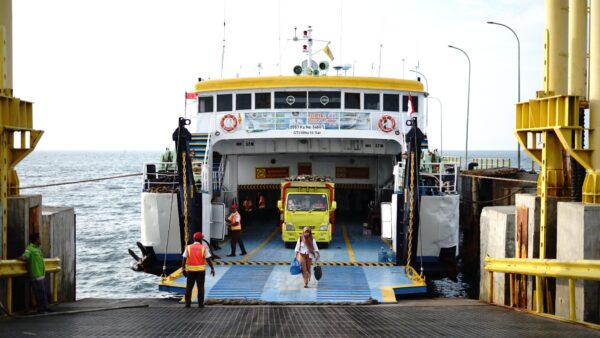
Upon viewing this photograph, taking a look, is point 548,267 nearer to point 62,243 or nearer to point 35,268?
point 35,268

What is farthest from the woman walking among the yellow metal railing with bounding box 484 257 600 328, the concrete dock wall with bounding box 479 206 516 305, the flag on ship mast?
the flag on ship mast

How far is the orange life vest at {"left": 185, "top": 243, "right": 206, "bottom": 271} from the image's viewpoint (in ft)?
34.9

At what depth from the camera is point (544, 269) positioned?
8.91m

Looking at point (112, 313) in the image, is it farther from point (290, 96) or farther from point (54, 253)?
point (290, 96)

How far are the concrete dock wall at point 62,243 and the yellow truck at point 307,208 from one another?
6.45 metres

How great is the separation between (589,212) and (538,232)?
4.82 ft

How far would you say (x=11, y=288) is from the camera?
9602 millimetres

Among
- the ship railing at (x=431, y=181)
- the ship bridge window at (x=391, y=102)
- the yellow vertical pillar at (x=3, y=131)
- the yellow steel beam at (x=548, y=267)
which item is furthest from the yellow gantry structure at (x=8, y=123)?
the ship bridge window at (x=391, y=102)

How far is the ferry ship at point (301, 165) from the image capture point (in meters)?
15.7

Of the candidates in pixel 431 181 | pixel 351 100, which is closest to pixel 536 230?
pixel 431 181

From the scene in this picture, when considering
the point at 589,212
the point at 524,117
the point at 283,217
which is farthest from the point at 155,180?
the point at 589,212

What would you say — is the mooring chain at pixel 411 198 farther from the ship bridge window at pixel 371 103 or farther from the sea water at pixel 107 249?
the sea water at pixel 107 249

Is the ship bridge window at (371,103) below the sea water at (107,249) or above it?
above

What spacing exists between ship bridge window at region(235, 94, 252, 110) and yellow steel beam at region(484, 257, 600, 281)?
1101 centimetres
